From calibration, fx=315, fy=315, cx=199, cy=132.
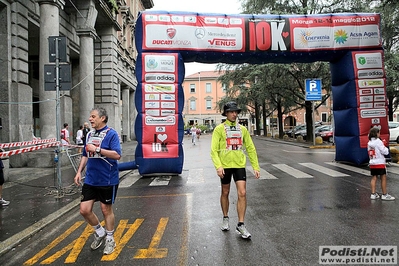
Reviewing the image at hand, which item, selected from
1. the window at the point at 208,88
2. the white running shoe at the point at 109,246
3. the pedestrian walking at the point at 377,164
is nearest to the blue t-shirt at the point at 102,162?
the white running shoe at the point at 109,246

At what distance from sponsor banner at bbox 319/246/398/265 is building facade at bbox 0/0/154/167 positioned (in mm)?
6396

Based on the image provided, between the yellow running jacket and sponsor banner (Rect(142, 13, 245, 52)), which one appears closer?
the yellow running jacket

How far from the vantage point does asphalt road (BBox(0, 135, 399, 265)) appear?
3951mm

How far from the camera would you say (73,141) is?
21.1 m

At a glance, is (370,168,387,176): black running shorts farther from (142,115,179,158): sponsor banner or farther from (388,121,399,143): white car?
(388,121,399,143): white car

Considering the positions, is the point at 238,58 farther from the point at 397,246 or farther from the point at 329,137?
the point at 329,137

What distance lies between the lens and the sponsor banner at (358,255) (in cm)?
368

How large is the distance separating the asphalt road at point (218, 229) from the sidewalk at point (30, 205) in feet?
0.54

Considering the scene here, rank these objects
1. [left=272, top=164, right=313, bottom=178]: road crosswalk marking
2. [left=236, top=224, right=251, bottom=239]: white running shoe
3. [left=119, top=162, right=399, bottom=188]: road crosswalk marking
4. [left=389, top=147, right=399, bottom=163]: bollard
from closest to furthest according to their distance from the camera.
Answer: [left=236, top=224, right=251, bottom=239]: white running shoe
[left=119, top=162, right=399, bottom=188]: road crosswalk marking
[left=272, top=164, right=313, bottom=178]: road crosswalk marking
[left=389, top=147, right=399, bottom=163]: bollard

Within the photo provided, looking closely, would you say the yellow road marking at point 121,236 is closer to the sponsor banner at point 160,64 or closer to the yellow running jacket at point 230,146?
the yellow running jacket at point 230,146

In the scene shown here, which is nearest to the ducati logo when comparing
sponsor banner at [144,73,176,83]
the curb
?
sponsor banner at [144,73,176,83]

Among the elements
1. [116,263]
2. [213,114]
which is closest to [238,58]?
[116,263]

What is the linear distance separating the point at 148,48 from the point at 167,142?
320 centimetres

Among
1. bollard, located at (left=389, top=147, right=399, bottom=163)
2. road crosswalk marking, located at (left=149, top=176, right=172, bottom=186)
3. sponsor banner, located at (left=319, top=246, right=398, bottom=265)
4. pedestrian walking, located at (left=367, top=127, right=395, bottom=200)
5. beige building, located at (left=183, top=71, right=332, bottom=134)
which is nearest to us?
sponsor banner, located at (left=319, top=246, right=398, bottom=265)
